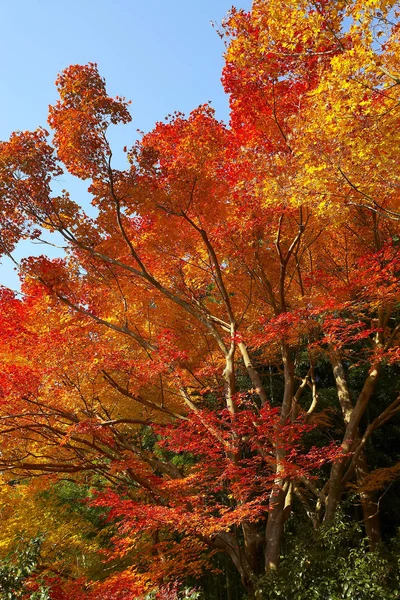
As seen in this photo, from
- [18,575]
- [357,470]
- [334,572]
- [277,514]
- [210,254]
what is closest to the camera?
[18,575]

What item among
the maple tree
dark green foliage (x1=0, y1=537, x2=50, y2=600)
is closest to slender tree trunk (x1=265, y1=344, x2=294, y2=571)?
the maple tree

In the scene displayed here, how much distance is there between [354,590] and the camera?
5637 mm

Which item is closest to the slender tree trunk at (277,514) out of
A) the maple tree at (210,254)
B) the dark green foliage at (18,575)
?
the maple tree at (210,254)

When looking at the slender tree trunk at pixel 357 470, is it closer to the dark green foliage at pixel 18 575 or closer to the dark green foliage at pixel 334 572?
the dark green foliage at pixel 334 572

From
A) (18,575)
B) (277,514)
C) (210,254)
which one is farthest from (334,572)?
(210,254)

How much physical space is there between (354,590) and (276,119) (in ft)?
22.8

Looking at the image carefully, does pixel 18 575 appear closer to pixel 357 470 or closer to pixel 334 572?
pixel 334 572

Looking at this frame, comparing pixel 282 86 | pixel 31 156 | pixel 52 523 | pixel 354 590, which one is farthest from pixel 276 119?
pixel 52 523

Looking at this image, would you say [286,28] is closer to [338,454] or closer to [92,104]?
[92,104]

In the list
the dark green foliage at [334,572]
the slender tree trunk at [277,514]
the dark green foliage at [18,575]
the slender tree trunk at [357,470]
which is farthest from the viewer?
the slender tree trunk at [357,470]

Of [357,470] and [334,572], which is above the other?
[357,470]

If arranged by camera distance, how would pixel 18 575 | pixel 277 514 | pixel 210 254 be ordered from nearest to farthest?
pixel 18 575, pixel 277 514, pixel 210 254

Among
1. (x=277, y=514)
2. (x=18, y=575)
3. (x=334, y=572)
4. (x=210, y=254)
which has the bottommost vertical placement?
(x=334, y=572)

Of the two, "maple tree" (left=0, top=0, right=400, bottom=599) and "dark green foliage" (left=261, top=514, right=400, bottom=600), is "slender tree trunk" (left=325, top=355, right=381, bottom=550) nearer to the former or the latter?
"maple tree" (left=0, top=0, right=400, bottom=599)
